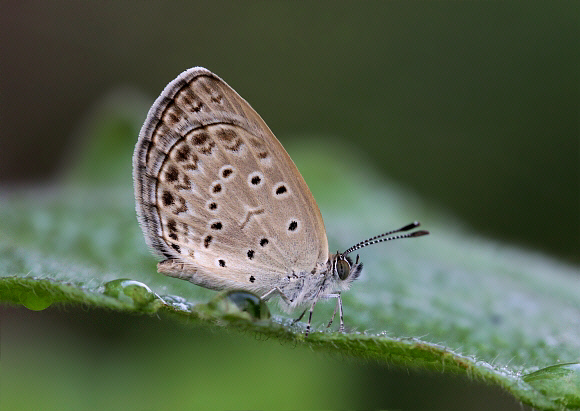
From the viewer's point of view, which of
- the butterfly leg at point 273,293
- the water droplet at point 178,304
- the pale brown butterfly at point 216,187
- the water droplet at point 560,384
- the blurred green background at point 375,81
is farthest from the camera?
the blurred green background at point 375,81

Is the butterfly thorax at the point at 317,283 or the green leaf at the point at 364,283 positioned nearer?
the green leaf at the point at 364,283

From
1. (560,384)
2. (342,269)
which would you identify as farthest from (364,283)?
(560,384)

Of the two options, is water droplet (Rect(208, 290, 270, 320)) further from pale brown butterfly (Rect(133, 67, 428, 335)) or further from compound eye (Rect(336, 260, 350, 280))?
compound eye (Rect(336, 260, 350, 280))

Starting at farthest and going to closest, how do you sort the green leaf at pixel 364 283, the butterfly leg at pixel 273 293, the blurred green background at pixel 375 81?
the blurred green background at pixel 375 81, the butterfly leg at pixel 273 293, the green leaf at pixel 364 283

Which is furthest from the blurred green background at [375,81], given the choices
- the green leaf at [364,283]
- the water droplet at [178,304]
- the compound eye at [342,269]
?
the water droplet at [178,304]

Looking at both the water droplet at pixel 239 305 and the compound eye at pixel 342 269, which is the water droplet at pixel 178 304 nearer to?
the water droplet at pixel 239 305

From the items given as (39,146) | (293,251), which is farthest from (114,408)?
(39,146)

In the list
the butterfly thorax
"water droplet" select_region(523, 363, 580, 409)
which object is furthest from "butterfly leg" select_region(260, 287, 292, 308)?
"water droplet" select_region(523, 363, 580, 409)
